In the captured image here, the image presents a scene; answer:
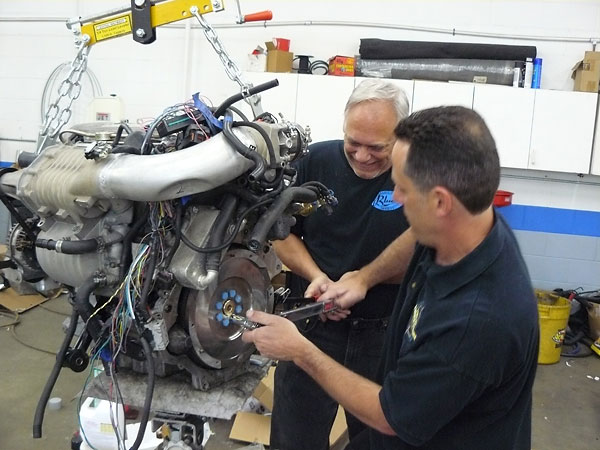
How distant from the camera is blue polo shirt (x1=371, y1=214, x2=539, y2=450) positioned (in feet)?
3.12

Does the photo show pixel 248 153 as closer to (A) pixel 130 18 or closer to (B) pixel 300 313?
(B) pixel 300 313

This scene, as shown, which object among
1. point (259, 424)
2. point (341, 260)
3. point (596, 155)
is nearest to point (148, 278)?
point (341, 260)

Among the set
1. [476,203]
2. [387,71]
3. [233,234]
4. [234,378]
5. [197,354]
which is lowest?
[234,378]

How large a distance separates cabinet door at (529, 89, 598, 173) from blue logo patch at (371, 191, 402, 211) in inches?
94.7

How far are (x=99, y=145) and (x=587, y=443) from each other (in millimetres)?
2651

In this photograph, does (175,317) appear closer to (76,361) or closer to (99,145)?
(76,361)

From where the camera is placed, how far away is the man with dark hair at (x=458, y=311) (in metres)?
0.95

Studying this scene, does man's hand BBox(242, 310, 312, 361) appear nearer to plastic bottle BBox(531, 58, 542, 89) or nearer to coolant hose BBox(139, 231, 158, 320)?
coolant hose BBox(139, 231, 158, 320)

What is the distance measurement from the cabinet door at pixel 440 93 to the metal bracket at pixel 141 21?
2.51m

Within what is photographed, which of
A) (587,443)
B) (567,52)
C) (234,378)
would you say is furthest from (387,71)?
(234,378)

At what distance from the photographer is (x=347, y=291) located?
1502 millimetres

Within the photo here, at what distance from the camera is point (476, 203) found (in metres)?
0.96

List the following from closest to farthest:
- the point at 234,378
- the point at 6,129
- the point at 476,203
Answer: the point at 476,203
the point at 234,378
the point at 6,129

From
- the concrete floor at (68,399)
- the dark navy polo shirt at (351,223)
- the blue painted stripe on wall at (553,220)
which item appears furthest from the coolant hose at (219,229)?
the blue painted stripe on wall at (553,220)
